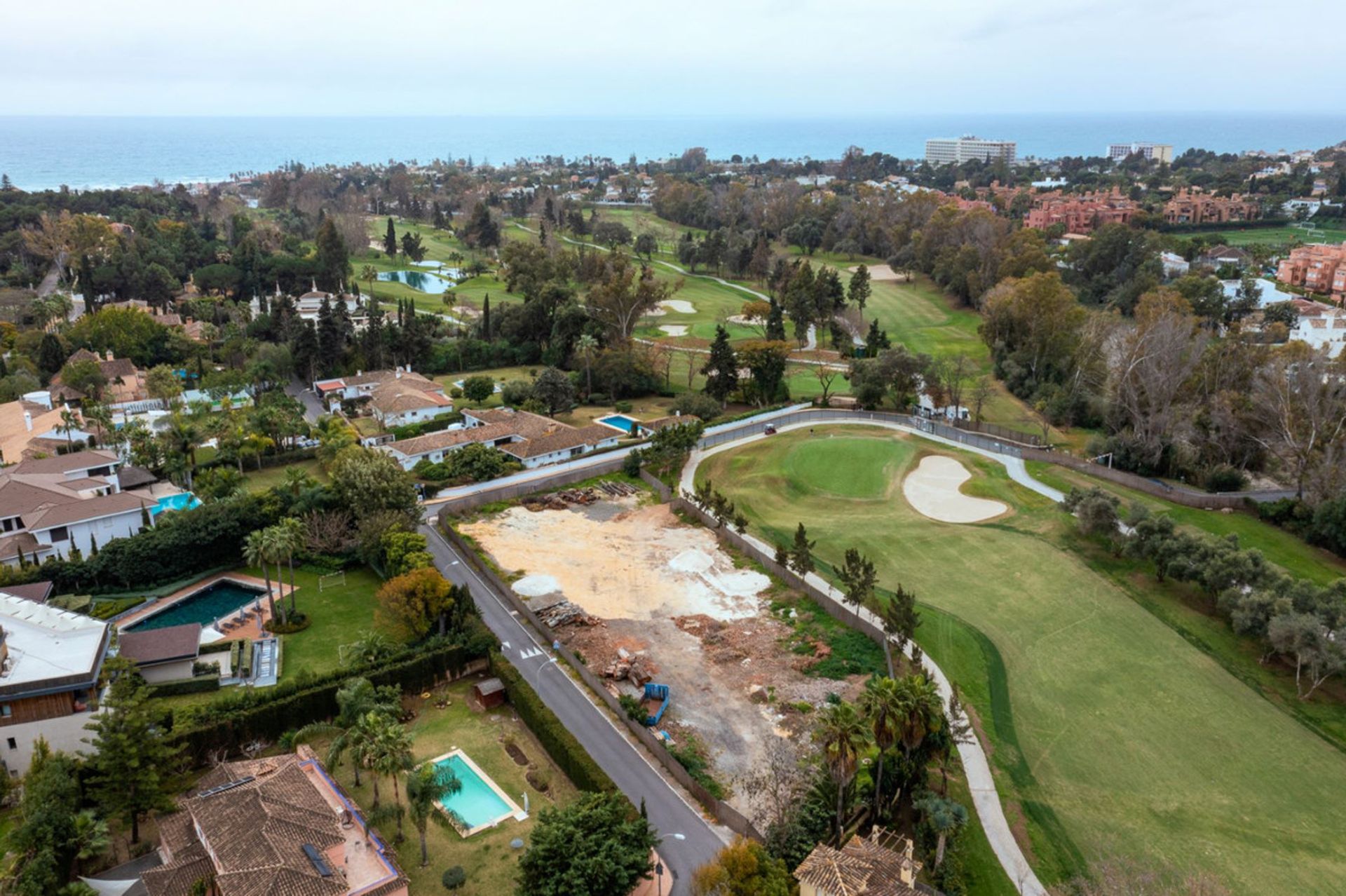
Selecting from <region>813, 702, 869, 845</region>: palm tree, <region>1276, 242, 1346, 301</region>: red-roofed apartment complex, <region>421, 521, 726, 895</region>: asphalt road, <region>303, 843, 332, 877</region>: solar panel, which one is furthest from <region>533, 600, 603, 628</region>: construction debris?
<region>1276, 242, 1346, 301</region>: red-roofed apartment complex

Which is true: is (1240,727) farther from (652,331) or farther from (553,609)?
(652,331)

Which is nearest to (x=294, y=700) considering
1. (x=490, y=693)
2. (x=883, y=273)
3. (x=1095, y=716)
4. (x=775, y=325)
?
(x=490, y=693)

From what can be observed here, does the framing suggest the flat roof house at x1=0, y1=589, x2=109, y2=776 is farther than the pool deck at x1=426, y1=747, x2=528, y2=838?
Yes

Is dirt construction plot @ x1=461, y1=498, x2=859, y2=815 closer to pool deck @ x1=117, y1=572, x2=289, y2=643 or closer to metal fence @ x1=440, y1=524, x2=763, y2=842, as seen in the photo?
metal fence @ x1=440, y1=524, x2=763, y2=842

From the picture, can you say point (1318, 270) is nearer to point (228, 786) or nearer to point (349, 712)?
point (349, 712)

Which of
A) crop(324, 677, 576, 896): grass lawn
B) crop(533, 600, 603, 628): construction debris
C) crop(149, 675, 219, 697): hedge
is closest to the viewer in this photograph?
crop(324, 677, 576, 896): grass lawn
